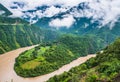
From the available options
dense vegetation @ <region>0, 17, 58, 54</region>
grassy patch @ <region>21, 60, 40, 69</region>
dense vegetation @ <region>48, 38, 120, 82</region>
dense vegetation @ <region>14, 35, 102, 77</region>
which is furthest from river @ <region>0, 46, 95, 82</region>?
dense vegetation @ <region>48, 38, 120, 82</region>

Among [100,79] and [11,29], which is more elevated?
[100,79]

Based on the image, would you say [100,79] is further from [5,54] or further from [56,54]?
[5,54]

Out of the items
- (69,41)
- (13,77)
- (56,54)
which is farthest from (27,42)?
(13,77)

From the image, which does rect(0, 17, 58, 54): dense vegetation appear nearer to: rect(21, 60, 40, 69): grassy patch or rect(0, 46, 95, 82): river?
rect(0, 46, 95, 82): river

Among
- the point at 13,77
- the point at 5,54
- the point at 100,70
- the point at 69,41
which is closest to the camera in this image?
the point at 100,70

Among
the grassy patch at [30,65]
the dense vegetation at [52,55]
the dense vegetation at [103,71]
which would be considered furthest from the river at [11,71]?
the dense vegetation at [103,71]
